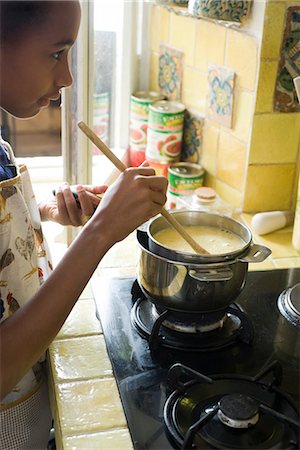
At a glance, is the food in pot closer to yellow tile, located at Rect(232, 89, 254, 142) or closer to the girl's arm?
the girl's arm

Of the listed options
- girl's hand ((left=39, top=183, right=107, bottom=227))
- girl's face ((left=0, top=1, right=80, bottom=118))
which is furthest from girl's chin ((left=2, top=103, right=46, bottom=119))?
Answer: girl's hand ((left=39, top=183, right=107, bottom=227))

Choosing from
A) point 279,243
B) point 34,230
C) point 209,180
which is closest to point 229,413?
point 34,230

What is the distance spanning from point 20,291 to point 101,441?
254mm

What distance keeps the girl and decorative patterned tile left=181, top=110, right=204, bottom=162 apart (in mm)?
594

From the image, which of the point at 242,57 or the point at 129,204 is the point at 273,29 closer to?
the point at 242,57

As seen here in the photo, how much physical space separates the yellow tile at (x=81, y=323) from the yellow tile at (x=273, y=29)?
1.97 ft

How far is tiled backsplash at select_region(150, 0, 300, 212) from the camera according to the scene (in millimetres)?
1226

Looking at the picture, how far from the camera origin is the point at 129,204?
2.75 ft

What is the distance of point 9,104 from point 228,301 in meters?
0.40

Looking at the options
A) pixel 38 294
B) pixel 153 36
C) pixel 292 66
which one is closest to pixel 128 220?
pixel 38 294

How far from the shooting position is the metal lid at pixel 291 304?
988mm

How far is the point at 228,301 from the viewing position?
888mm

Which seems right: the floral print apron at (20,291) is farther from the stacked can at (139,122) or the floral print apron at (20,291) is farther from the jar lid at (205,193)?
the stacked can at (139,122)

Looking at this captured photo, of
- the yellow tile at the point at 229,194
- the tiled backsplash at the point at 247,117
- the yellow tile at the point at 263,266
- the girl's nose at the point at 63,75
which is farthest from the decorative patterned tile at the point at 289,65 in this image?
the girl's nose at the point at 63,75
